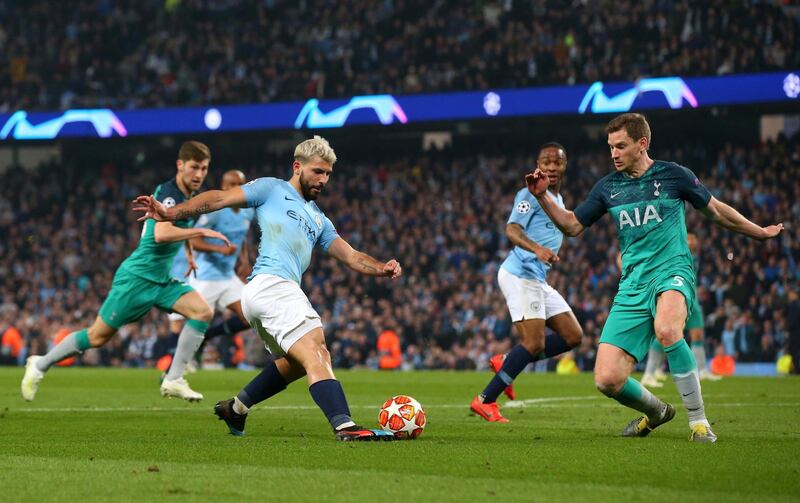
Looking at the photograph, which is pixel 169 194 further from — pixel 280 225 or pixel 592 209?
pixel 592 209

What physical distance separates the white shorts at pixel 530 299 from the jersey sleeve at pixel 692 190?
288 centimetres

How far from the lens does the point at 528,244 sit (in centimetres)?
1014

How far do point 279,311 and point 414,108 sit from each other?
2268cm

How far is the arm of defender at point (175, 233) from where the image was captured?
11.6m

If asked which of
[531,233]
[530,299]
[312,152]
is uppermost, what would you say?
[312,152]

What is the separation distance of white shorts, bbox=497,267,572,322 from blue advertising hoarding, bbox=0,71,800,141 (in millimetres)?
16516

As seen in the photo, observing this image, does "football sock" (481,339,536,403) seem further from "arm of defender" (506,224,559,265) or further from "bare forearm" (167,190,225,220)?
"bare forearm" (167,190,225,220)

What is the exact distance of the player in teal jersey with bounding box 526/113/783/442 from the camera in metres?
8.04

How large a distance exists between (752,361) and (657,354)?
709 cm

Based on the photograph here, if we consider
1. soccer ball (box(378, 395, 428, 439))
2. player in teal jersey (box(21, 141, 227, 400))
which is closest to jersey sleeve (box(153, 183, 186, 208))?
player in teal jersey (box(21, 141, 227, 400))

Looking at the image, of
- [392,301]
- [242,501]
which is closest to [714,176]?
[392,301]

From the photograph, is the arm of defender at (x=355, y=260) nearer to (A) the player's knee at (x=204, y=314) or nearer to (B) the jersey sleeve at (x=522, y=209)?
(B) the jersey sleeve at (x=522, y=209)

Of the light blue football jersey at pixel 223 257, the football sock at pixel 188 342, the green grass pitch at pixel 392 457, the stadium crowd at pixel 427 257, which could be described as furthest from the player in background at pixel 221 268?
the stadium crowd at pixel 427 257

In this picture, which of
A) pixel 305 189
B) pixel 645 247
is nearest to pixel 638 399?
pixel 645 247
